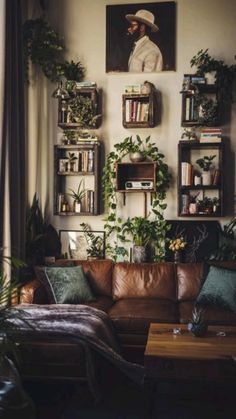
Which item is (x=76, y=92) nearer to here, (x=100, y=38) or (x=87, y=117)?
(x=87, y=117)

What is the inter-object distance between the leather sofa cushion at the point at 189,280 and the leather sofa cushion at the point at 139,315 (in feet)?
1.14

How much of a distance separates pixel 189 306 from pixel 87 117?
219 centimetres

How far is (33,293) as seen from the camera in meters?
3.71

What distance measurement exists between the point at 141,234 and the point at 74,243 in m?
0.78

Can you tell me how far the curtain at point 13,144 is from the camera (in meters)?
3.74

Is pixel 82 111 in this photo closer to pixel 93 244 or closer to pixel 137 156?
pixel 137 156

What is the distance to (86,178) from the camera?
15.7 ft

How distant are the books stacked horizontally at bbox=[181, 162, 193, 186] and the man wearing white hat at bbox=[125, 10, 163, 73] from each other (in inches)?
43.1

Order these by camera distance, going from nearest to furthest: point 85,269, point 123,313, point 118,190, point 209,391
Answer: point 209,391, point 123,313, point 85,269, point 118,190

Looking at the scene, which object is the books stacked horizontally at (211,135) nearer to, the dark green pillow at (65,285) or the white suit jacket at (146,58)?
the white suit jacket at (146,58)

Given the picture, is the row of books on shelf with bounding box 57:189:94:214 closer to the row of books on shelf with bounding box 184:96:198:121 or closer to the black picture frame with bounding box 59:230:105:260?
the black picture frame with bounding box 59:230:105:260

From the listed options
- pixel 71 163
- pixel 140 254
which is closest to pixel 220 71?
pixel 71 163

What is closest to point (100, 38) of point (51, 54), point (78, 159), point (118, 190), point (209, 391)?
point (51, 54)

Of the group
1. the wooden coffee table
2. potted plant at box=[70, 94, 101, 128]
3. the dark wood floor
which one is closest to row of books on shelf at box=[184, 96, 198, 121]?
potted plant at box=[70, 94, 101, 128]
